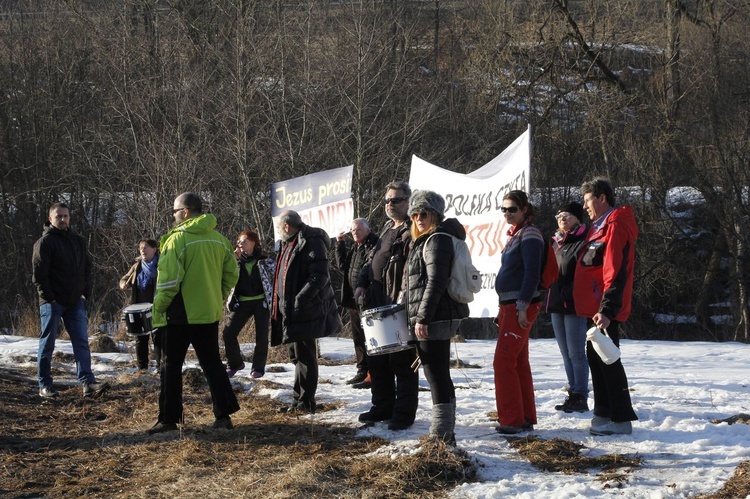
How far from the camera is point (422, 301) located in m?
5.83

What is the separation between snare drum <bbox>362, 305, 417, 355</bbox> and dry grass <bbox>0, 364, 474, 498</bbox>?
2.33ft

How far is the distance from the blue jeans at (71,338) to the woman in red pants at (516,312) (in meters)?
4.58

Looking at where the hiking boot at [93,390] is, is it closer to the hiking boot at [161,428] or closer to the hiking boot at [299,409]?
the hiking boot at [161,428]

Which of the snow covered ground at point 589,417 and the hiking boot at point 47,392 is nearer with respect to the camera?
the snow covered ground at point 589,417

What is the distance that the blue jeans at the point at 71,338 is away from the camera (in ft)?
29.3

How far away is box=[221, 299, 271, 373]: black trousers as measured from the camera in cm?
963

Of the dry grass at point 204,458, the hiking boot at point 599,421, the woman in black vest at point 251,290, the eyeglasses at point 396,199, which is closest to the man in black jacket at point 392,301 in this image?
the eyeglasses at point 396,199

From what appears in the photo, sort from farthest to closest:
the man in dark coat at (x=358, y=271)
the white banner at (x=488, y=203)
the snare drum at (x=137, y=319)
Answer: the white banner at (x=488, y=203), the man in dark coat at (x=358, y=271), the snare drum at (x=137, y=319)

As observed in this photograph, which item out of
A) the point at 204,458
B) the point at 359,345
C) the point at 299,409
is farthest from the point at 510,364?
the point at 359,345

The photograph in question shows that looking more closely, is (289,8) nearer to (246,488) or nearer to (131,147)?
(131,147)

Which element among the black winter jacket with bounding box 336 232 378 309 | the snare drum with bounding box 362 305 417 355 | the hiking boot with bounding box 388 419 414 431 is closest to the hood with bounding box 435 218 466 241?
the snare drum with bounding box 362 305 417 355

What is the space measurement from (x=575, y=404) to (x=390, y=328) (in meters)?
2.03

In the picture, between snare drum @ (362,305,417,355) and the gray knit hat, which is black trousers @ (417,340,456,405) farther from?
the gray knit hat

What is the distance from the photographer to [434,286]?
577 centimetres
